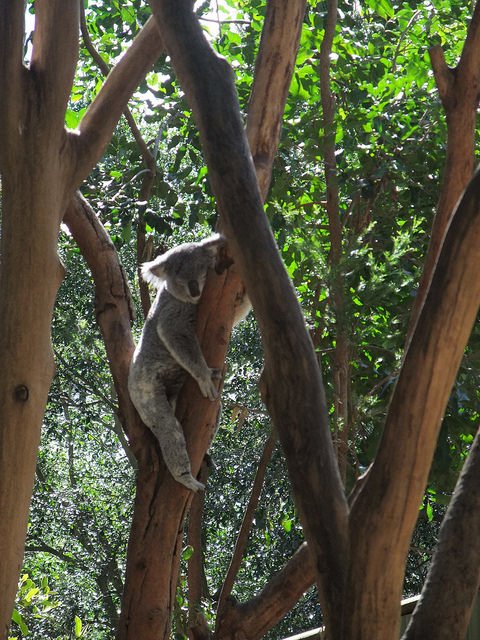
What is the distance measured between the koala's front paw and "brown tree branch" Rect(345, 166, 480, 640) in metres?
1.26

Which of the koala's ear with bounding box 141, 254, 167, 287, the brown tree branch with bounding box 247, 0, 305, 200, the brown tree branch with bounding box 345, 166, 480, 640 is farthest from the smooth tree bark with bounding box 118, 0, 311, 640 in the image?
the brown tree branch with bounding box 345, 166, 480, 640

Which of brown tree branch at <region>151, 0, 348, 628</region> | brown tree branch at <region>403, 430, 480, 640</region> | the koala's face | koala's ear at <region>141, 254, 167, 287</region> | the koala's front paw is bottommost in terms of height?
brown tree branch at <region>403, 430, 480, 640</region>

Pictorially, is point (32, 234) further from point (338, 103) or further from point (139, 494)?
point (338, 103)

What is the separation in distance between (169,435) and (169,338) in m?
0.41

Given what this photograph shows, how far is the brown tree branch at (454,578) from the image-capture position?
147 cm

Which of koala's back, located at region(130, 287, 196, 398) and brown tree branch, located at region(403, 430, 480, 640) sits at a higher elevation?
koala's back, located at region(130, 287, 196, 398)

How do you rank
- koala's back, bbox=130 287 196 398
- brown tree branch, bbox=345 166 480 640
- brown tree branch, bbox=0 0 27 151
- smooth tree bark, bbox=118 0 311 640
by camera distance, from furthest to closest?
koala's back, bbox=130 287 196 398
smooth tree bark, bbox=118 0 311 640
brown tree branch, bbox=0 0 27 151
brown tree branch, bbox=345 166 480 640

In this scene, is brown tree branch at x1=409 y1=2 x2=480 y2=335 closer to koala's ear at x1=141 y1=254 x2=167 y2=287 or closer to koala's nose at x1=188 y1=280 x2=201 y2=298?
koala's nose at x1=188 y1=280 x2=201 y2=298

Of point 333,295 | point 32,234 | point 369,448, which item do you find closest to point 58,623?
point 369,448

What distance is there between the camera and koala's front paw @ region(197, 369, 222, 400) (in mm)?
2693

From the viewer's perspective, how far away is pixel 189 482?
2615 millimetres

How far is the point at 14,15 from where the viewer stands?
2.24m

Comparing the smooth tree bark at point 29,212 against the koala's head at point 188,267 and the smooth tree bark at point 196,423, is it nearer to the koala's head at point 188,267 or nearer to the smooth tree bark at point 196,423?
the smooth tree bark at point 196,423

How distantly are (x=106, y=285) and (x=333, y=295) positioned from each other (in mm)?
831
